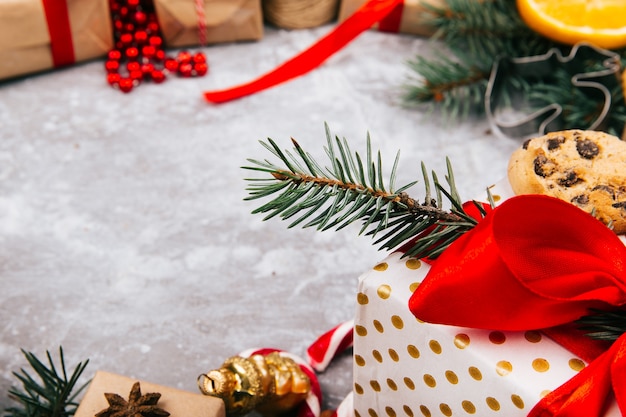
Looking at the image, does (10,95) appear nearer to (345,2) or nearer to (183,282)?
(183,282)

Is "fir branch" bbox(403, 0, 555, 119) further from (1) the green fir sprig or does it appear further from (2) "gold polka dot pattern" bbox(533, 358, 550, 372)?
(2) "gold polka dot pattern" bbox(533, 358, 550, 372)

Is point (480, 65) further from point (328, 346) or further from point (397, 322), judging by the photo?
point (397, 322)

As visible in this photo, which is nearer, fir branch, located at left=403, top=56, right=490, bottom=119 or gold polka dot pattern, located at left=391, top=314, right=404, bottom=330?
gold polka dot pattern, located at left=391, top=314, right=404, bottom=330

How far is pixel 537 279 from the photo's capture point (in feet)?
1.88

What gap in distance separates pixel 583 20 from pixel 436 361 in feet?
2.63

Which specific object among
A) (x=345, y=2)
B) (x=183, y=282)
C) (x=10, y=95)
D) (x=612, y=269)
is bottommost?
(x=183, y=282)

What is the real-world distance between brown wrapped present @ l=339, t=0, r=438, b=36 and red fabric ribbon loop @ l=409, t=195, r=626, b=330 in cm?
92

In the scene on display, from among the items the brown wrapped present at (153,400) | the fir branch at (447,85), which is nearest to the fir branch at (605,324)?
the brown wrapped present at (153,400)

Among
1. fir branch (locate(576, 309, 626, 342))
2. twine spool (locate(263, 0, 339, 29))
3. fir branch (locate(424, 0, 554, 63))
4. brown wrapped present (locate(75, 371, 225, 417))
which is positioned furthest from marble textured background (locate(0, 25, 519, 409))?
fir branch (locate(576, 309, 626, 342))

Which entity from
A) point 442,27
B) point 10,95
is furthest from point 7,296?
point 442,27

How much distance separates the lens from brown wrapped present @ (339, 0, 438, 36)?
1.45 m

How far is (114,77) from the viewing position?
137cm

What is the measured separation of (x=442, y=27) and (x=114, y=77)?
0.62 metres

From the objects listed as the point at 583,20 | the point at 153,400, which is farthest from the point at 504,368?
the point at 583,20
